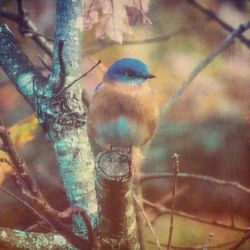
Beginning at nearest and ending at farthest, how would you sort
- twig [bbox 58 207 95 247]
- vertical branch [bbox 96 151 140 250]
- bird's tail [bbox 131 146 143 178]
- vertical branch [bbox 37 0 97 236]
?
vertical branch [bbox 96 151 140 250], twig [bbox 58 207 95 247], vertical branch [bbox 37 0 97 236], bird's tail [bbox 131 146 143 178]

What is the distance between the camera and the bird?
164 cm

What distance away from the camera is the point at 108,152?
1303mm

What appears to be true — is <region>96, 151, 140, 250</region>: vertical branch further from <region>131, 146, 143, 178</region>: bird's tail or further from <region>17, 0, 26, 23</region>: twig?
<region>17, 0, 26, 23</region>: twig

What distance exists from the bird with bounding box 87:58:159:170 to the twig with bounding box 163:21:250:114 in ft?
0.33

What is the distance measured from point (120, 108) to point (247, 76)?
551 millimetres

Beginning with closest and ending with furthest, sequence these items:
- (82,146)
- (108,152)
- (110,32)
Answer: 1. (108,152)
2. (82,146)
3. (110,32)

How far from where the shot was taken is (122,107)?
1.63 m

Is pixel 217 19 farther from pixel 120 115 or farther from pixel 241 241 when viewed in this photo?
pixel 241 241

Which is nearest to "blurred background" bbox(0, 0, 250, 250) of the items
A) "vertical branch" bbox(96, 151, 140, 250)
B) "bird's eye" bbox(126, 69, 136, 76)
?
"bird's eye" bbox(126, 69, 136, 76)

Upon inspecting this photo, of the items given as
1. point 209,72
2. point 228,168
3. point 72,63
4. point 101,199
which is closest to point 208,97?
point 209,72

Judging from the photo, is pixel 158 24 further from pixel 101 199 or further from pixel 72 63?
pixel 101 199

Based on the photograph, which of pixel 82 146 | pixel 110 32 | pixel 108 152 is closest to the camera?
pixel 108 152

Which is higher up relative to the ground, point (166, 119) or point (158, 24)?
point (158, 24)

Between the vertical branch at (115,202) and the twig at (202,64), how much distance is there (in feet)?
1.64
